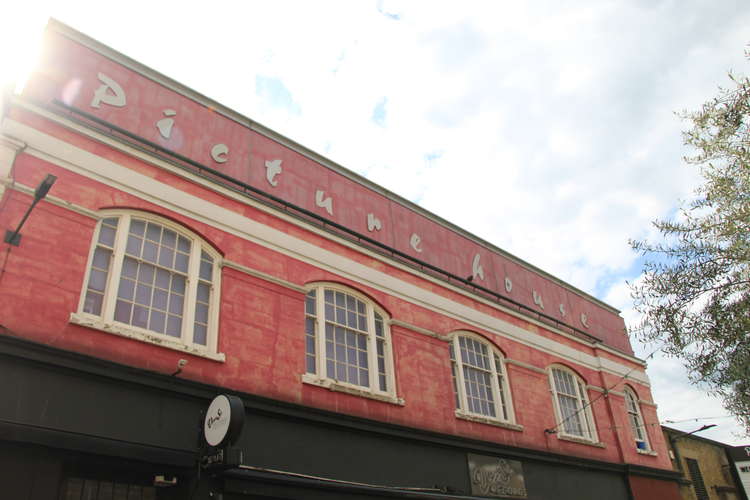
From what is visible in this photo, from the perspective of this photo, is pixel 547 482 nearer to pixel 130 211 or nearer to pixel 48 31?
pixel 130 211

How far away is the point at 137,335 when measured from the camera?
32.2ft

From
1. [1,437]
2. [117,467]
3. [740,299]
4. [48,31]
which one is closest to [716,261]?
[740,299]

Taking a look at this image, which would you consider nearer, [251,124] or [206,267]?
[206,267]

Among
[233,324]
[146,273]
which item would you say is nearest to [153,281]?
[146,273]

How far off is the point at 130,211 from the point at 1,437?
4359 millimetres

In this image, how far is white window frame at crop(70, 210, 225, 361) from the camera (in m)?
9.66

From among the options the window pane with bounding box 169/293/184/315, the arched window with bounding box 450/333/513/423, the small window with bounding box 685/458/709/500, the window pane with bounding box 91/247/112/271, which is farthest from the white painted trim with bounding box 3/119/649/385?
the small window with bounding box 685/458/709/500

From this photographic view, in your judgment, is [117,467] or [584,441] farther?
[584,441]

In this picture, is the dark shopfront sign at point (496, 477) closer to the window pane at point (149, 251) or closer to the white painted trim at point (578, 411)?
the white painted trim at point (578, 411)

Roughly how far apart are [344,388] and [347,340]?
4.09ft

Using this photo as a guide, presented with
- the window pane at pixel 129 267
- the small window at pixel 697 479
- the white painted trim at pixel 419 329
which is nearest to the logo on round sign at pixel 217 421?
the window pane at pixel 129 267

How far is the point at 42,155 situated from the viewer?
1013cm

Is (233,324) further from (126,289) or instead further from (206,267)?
(126,289)

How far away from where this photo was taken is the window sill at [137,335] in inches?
368
